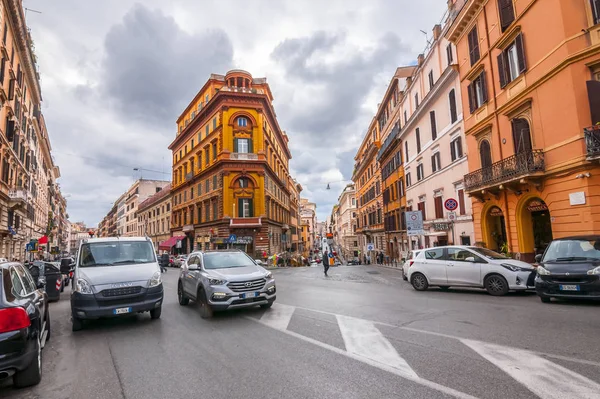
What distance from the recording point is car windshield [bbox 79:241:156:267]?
8.27 m

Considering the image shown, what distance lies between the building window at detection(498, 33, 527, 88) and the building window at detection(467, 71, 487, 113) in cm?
143

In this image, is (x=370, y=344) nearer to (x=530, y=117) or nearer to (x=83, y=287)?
(x=83, y=287)

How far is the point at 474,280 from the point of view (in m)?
11.1

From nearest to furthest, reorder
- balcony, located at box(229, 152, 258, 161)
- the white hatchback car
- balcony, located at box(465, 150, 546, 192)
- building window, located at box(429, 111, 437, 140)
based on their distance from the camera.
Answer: the white hatchback car, balcony, located at box(465, 150, 546, 192), building window, located at box(429, 111, 437, 140), balcony, located at box(229, 152, 258, 161)

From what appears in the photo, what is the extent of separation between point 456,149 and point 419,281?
13.3 m

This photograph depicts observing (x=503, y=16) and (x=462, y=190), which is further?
(x=462, y=190)

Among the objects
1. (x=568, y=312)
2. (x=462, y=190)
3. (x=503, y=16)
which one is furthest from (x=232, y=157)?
(x=568, y=312)

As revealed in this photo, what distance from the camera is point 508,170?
16.1 meters

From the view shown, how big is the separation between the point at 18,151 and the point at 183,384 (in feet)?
113

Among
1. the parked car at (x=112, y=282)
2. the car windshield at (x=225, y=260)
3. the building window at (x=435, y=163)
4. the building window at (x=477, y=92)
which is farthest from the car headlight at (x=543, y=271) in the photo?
the building window at (x=435, y=163)

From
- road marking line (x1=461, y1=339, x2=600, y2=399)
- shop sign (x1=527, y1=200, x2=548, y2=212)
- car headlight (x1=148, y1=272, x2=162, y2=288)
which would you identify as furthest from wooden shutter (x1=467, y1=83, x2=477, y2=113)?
car headlight (x1=148, y1=272, x2=162, y2=288)

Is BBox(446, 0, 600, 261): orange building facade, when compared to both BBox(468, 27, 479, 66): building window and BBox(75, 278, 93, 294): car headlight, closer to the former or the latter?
BBox(468, 27, 479, 66): building window

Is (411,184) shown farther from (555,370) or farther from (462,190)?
(555,370)

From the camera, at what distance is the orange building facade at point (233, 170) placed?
3712 cm
